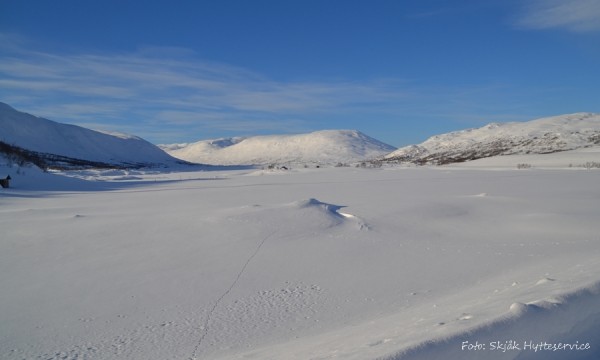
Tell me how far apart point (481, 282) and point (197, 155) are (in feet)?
617

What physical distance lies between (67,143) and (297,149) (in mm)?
86501

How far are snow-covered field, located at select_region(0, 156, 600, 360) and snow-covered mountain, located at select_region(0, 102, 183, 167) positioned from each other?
237 feet

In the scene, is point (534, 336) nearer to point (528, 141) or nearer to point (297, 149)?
point (528, 141)

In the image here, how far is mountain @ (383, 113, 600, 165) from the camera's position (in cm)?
5612

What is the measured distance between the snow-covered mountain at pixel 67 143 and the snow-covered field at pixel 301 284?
7215cm

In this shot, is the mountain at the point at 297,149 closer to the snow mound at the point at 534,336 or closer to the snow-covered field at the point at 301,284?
the snow-covered field at the point at 301,284

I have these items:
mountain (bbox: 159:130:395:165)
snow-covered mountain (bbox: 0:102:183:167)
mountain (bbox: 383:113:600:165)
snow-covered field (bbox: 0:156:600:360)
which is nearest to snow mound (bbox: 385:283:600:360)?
snow-covered field (bbox: 0:156:600:360)

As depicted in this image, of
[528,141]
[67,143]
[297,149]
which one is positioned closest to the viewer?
[528,141]

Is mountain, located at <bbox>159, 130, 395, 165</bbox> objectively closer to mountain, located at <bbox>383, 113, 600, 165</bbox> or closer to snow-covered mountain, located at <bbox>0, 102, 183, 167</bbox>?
snow-covered mountain, located at <bbox>0, 102, 183, 167</bbox>

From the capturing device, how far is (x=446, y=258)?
5621mm

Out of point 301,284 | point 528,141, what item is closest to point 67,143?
point 528,141

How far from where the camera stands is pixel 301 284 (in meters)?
4.67

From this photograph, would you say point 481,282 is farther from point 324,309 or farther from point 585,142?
point 585,142

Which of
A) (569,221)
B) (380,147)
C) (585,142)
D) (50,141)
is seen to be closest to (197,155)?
(380,147)
